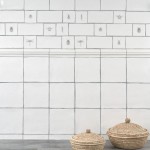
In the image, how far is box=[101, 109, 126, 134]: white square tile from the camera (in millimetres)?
1801

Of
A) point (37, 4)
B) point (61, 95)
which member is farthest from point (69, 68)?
point (37, 4)

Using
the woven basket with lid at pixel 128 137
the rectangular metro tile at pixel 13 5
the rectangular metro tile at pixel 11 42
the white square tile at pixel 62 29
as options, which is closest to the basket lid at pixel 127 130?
the woven basket with lid at pixel 128 137

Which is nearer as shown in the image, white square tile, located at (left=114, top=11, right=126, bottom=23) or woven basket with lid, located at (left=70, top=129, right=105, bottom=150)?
woven basket with lid, located at (left=70, top=129, right=105, bottom=150)

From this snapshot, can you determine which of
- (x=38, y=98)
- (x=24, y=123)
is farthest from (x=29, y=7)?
(x=24, y=123)

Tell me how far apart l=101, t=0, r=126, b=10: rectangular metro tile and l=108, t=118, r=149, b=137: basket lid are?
61 centimetres

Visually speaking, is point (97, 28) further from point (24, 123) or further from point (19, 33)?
point (24, 123)

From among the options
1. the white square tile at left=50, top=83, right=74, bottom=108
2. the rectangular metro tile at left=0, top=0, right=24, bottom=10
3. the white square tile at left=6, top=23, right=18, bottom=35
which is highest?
the rectangular metro tile at left=0, top=0, right=24, bottom=10

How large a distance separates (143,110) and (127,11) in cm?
54

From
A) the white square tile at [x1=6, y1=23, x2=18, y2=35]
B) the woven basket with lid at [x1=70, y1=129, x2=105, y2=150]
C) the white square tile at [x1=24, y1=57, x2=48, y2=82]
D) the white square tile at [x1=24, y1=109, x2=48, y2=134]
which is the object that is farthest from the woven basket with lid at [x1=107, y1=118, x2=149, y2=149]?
the white square tile at [x1=6, y1=23, x2=18, y2=35]

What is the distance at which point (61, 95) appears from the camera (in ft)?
5.90

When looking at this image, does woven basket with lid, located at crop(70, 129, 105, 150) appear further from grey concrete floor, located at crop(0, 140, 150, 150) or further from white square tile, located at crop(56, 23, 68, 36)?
white square tile, located at crop(56, 23, 68, 36)

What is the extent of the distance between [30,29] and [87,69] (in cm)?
38

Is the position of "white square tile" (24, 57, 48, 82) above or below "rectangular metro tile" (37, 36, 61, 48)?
below

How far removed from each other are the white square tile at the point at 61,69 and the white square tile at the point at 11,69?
173 millimetres
